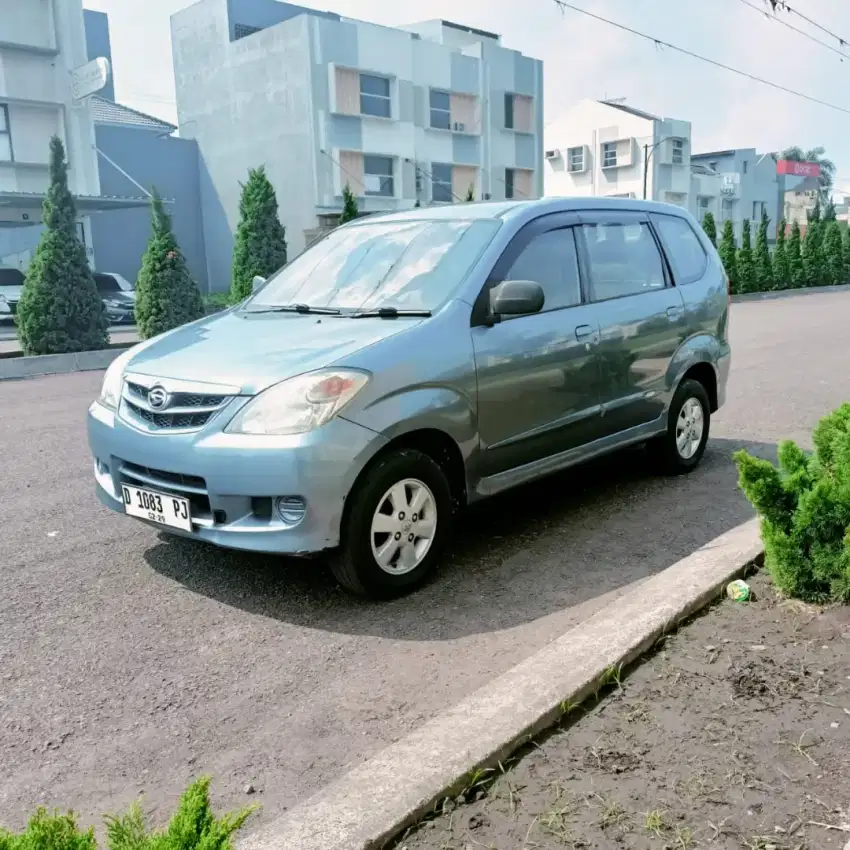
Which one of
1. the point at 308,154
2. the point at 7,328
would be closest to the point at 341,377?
the point at 7,328

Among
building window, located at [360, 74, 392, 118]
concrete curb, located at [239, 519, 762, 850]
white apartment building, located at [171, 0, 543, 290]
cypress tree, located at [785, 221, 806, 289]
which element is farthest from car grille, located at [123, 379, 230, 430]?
cypress tree, located at [785, 221, 806, 289]

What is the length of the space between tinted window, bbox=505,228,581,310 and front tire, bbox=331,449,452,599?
51.4 inches

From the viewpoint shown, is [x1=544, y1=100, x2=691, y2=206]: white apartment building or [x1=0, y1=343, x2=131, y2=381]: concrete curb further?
[x1=544, y1=100, x2=691, y2=206]: white apartment building

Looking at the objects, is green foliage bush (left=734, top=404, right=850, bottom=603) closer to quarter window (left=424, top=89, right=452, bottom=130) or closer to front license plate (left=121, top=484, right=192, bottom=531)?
front license plate (left=121, top=484, right=192, bottom=531)

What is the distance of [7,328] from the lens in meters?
21.8

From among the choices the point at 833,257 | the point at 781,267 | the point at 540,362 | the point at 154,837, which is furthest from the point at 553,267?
the point at 833,257

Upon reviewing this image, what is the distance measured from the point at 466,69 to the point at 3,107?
18.6 metres

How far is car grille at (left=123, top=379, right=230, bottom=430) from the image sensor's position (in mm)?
4000

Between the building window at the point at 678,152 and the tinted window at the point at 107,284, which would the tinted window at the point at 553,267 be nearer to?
the tinted window at the point at 107,284

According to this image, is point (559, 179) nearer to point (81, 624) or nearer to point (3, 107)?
point (3, 107)

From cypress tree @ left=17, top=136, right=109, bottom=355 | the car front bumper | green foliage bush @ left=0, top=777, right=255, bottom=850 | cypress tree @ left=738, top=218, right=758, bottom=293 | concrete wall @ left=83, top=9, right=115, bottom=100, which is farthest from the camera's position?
concrete wall @ left=83, top=9, right=115, bottom=100

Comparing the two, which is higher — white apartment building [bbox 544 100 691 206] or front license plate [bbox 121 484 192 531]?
white apartment building [bbox 544 100 691 206]

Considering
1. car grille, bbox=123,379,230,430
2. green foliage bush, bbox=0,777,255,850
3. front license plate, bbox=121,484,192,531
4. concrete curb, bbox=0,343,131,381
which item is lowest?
concrete curb, bbox=0,343,131,381

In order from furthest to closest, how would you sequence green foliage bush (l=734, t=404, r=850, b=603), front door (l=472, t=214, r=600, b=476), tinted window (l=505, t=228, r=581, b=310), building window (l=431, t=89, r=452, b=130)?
building window (l=431, t=89, r=452, b=130) < tinted window (l=505, t=228, r=581, b=310) < front door (l=472, t=214, r=600, b=476) < green foliage bush (l=734, t=404, r=850, b=603)
